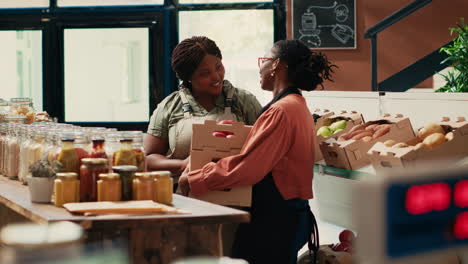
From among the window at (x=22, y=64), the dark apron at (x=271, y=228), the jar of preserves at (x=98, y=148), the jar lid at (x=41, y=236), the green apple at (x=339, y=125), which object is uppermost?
the window at (x=22, y=64)

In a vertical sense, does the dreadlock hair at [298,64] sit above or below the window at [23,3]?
below

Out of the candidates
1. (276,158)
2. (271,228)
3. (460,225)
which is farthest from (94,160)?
(460,225)

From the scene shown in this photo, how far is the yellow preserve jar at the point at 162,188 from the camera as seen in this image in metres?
3.01

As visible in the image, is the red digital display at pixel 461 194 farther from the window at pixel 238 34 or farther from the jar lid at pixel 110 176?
the window at pixel 238 34

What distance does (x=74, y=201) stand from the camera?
118 inches

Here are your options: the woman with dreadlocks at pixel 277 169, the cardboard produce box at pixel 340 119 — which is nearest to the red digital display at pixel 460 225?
the woman with dreadlocks at pixel 277 169

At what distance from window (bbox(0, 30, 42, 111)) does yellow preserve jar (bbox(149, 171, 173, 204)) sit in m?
6.26

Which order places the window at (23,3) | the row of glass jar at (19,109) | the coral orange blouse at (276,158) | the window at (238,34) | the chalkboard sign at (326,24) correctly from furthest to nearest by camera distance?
the window at (23,3) < the window at (238,34) < the chalkboard sign at (326,24) < the row of glass jar at (19,109) < the coral orange blouse at (276,158)

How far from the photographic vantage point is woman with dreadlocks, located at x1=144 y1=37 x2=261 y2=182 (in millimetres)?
3938

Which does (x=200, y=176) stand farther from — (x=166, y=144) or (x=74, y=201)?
(x=74, y=201)

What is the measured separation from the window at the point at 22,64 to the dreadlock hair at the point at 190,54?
5267 millimetres

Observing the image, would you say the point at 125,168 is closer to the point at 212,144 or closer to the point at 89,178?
the point at 89,178

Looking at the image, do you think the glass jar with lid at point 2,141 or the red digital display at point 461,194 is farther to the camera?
the glass jar with lid at point 2,141

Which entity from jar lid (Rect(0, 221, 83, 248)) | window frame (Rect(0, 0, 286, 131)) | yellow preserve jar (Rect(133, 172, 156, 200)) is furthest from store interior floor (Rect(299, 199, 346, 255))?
window frame (Rect(0, 0, 286, 131))
